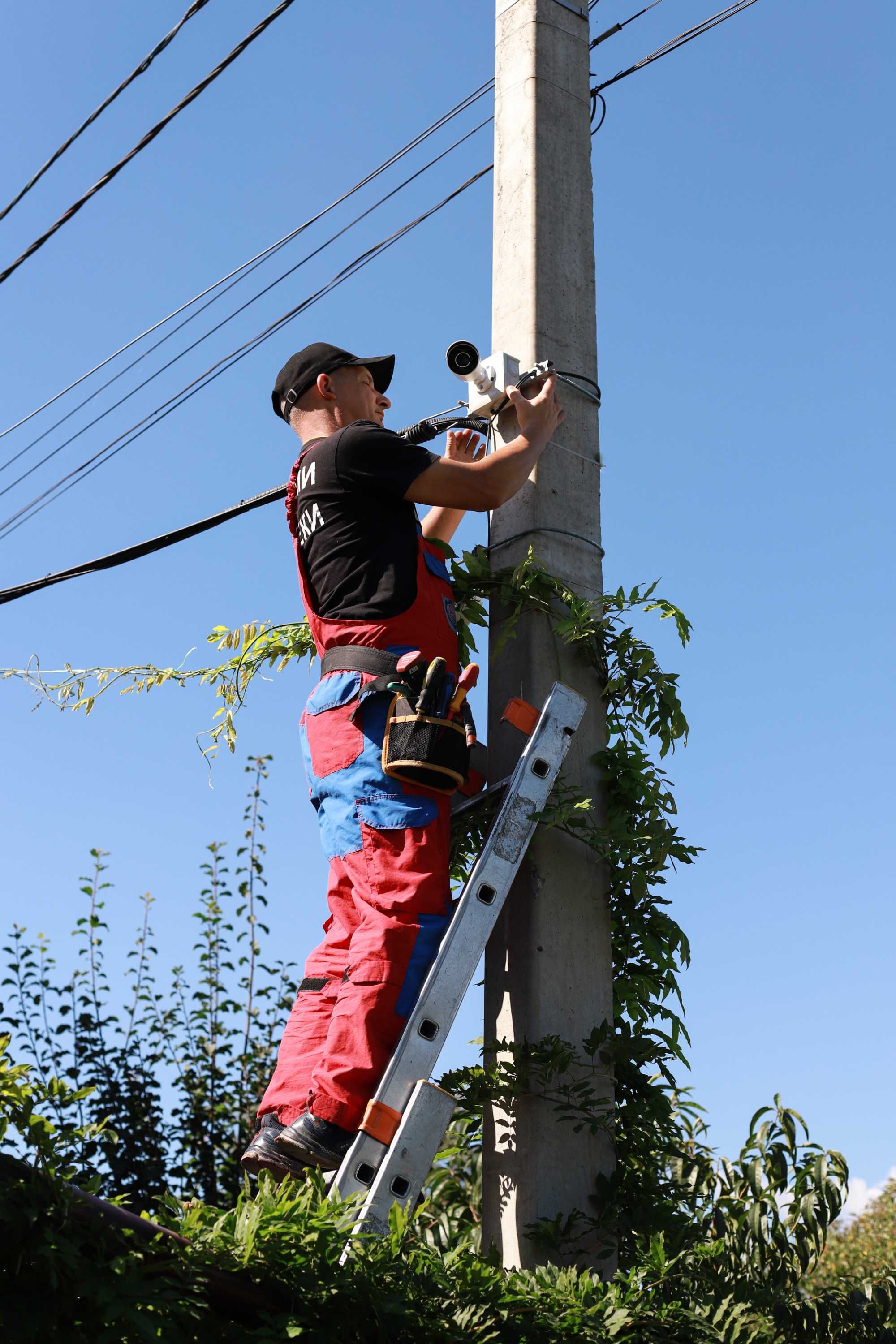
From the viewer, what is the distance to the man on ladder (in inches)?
127

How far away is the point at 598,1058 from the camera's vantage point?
3.71 m

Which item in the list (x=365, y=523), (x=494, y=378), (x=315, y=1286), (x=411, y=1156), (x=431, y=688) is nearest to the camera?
(x=315, y=1286)

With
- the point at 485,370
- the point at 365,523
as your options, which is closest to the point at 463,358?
the point at 485,370

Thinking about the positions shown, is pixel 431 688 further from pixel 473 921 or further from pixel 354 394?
pixel 354 394

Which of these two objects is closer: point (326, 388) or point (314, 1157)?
point (314, 1157)

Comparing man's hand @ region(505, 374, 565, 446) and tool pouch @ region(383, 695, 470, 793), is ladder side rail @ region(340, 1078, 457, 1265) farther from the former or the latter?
man's hand @ region(505, 374, 565, 446)

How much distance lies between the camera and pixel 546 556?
13.8 ft

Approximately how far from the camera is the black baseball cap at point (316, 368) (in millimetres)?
4238

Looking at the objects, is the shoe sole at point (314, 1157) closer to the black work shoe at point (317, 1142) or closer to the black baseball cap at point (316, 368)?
the black work shoe at point (317, 1142)

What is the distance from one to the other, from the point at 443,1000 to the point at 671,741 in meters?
1.21

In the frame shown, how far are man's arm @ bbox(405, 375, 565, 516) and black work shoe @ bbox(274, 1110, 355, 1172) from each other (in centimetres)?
160

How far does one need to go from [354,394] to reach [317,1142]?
7.12 ft

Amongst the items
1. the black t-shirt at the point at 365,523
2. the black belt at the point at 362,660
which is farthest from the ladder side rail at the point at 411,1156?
the black t-shirt at the point at 365,523

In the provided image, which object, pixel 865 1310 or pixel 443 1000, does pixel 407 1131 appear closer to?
pixel 443 1000
